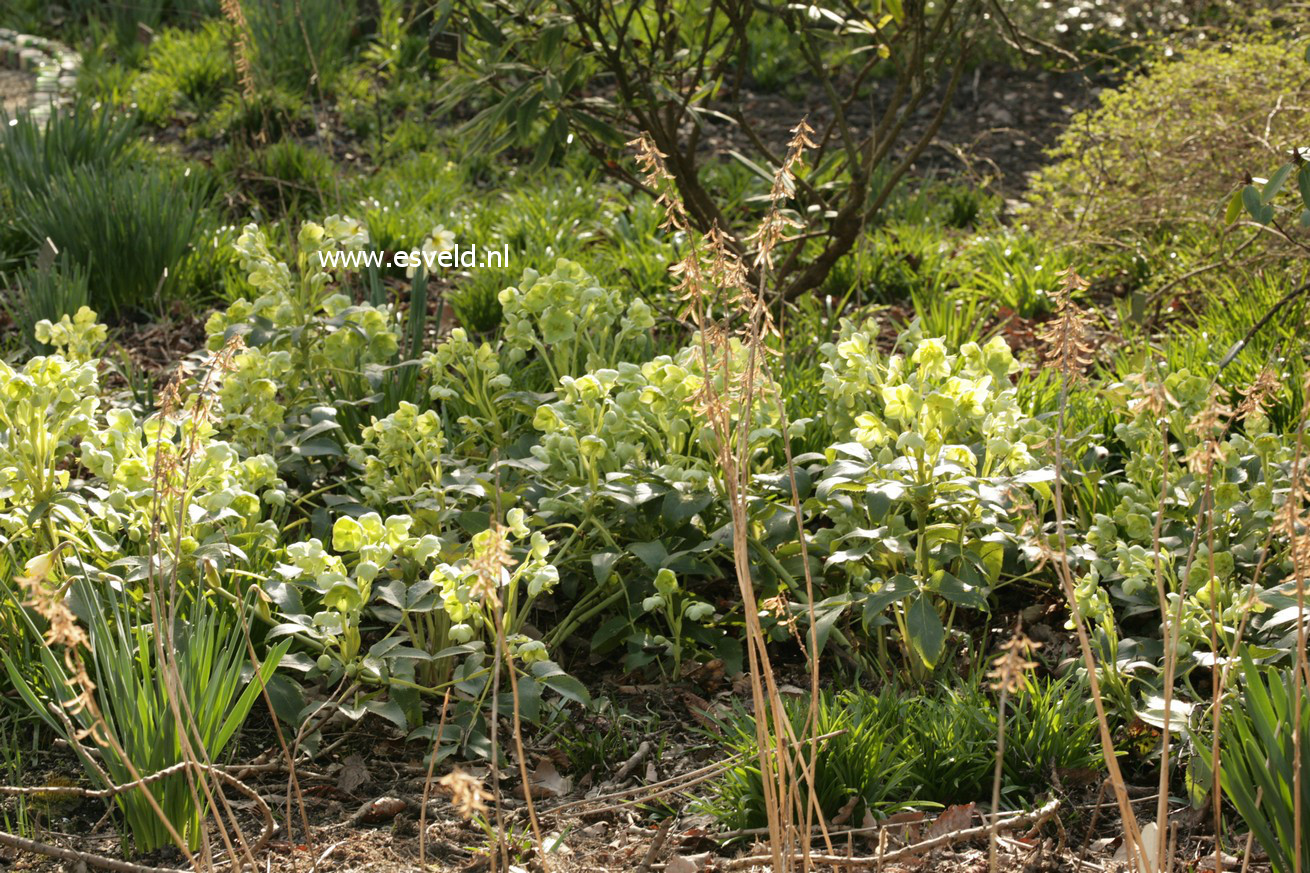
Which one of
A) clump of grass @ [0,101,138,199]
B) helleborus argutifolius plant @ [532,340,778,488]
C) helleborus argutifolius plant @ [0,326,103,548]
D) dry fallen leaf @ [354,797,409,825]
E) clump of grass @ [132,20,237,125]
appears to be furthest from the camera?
clump of grass @ [132,20,237,125]

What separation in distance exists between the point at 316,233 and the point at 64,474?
81 cm

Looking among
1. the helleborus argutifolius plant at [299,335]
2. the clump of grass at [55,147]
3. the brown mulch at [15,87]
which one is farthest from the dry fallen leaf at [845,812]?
the brown mulch at [15,87]

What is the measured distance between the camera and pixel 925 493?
2.08 metres

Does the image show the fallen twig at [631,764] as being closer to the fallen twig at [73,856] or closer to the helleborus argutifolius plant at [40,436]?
the fallen twig at [73,856]

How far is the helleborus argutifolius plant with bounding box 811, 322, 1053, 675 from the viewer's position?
81.9 inches

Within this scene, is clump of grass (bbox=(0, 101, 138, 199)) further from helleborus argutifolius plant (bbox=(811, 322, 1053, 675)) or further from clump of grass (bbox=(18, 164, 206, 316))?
helleborus argutifolius plant (bbox=(811, 322, 1053, 675))

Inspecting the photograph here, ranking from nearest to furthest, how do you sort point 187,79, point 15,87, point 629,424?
point 629,424
point 187,79
point 15,87

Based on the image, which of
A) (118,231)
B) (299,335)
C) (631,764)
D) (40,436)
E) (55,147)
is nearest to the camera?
(631,764)

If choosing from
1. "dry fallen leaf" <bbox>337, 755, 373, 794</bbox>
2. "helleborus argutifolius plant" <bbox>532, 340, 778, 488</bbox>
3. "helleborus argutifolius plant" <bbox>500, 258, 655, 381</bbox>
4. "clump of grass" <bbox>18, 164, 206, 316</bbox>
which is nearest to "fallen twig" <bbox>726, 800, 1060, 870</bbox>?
"dry fallen leaf" <bbox>337, 755, 373, 794</bbox>

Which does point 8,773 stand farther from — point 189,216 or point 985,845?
point 189,216

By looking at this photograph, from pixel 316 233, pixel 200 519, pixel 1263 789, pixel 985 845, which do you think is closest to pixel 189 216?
pixel 316 233

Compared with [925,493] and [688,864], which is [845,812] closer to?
[688,864]

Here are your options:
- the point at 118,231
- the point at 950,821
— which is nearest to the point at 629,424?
the point at 950,821

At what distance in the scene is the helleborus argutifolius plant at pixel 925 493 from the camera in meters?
2.08
